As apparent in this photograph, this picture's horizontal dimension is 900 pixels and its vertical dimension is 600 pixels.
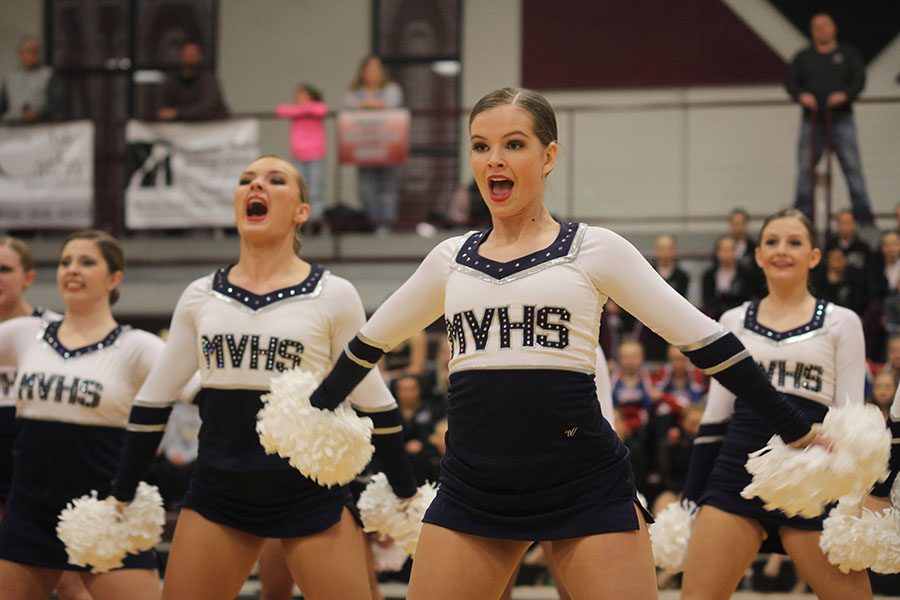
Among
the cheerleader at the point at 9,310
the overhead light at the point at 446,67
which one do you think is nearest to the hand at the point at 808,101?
the overhead light at the point at 446,67

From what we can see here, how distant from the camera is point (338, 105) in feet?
44.3

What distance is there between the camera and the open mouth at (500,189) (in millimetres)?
3016

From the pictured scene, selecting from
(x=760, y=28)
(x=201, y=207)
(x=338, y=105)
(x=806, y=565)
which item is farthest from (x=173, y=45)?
(x=806, y=565)

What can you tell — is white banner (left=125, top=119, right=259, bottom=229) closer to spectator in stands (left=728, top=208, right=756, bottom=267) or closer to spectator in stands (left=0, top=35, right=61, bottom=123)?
spectator in stands (left=0, top=35, right=61, bottom=123)

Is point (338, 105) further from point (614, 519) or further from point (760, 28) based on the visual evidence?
point (614, 519)

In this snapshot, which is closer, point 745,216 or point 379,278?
point 745,216

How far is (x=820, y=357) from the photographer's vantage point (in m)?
4.31

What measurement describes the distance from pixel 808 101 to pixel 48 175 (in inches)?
267

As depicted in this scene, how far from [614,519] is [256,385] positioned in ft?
4.43

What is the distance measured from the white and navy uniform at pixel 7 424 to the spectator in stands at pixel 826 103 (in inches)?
275

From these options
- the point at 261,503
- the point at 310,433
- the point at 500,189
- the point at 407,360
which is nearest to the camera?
the point at 500,189

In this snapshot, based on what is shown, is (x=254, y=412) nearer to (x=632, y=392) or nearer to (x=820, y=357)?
(x=820, y=357)

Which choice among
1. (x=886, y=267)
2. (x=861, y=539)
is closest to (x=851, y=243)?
(x=886, y=267)

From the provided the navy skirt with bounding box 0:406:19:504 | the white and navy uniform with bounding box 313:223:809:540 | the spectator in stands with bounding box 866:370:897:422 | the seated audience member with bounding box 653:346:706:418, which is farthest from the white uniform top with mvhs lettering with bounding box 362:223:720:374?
the seated audience member with bounding box 653:346:706:418
